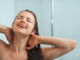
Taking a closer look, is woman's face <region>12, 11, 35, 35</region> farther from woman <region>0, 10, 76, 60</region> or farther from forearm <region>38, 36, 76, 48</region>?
forearm <region>38, 36, 76, 48</region>

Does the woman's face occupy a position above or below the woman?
above

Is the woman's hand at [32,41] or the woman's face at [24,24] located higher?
the woman's face at [24,24]

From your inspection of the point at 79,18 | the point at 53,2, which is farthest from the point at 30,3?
the point at 79,18

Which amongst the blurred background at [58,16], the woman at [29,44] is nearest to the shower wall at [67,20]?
the blurred background at [58,16]

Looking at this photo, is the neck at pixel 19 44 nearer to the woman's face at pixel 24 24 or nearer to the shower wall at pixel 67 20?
the woman's face at pixel 24 24

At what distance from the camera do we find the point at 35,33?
118 cm

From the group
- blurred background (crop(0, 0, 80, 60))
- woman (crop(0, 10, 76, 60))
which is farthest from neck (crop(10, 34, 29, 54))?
blurred background (crop(0, 0, 80, 60))

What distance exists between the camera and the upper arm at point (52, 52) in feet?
3.67

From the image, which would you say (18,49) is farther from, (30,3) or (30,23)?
(30,3)

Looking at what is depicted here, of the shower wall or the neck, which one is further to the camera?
the shower wall

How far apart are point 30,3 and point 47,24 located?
0.39 m

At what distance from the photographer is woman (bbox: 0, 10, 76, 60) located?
43.0 inches

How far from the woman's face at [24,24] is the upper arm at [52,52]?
177mm

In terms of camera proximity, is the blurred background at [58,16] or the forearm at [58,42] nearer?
the forearm at [58,42]
